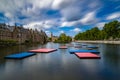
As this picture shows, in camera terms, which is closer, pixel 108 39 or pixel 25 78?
pixel 25 78

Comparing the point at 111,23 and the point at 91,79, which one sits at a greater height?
the point at 111,23

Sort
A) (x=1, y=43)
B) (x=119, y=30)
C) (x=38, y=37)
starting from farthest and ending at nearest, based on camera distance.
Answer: (x=38, y=37)
(x=119, y=30)
(x=1, y=43)

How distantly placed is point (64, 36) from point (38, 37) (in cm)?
1727

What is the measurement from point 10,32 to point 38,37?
3041 centimetres

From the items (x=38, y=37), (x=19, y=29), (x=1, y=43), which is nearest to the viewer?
(x=1, y=43)

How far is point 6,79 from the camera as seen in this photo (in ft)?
20.0

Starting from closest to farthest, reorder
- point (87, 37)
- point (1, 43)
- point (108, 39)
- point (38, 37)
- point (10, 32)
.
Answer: point (1, 43)
point (10, 32)
point (108, 39)
point (38, 37)
point (87, 37)

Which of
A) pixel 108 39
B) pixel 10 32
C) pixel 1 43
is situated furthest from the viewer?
pixel 108 39

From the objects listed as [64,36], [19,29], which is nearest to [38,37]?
[64,36]

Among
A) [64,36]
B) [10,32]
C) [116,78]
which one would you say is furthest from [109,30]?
[116,78]

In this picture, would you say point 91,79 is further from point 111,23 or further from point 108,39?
point 108,39

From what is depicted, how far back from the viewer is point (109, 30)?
209 ft

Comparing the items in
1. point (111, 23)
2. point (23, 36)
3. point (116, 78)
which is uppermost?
point (111, 23)

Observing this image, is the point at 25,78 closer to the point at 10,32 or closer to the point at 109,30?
the point at 10,32
